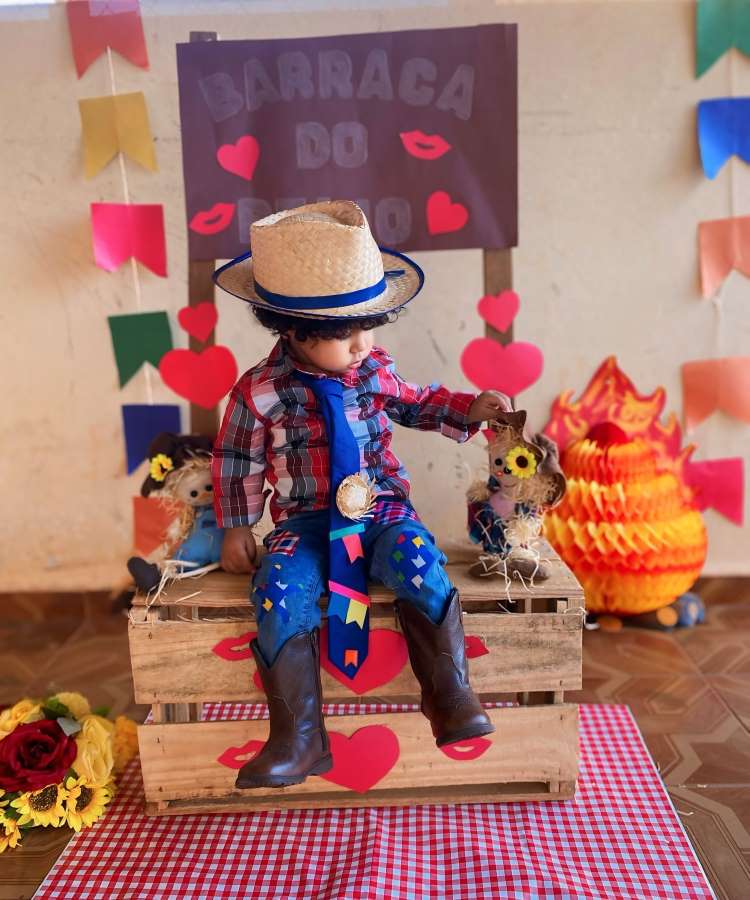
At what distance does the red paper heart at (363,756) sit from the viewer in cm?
166

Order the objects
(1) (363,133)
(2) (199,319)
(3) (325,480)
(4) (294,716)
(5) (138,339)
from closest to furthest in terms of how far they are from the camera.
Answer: (4) (294,716) < (3) (325,480) < (1) (363,133) < (2) (199,319) < (5) (138,339)

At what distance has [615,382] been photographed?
2377 millimetres

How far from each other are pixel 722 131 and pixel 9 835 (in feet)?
7.51

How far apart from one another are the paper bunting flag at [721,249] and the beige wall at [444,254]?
3 centimetres

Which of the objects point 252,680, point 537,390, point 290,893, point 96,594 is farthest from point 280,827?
point 537,390

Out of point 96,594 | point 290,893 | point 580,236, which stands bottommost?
point 290,893

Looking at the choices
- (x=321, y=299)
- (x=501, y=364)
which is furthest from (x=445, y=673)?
(x=501, y=364)

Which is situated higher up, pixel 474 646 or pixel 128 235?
pixel 128 235

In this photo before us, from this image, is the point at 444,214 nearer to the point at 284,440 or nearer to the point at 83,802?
the point at 284,440

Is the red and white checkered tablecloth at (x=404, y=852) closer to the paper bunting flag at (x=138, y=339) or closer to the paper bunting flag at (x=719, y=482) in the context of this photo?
the paper bunting flag at (x=719, y=482)

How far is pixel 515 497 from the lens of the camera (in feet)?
5.74

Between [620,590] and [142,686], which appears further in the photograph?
[620,590]

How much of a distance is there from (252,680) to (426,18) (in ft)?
5.27

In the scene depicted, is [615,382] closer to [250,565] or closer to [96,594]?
[250,565]
